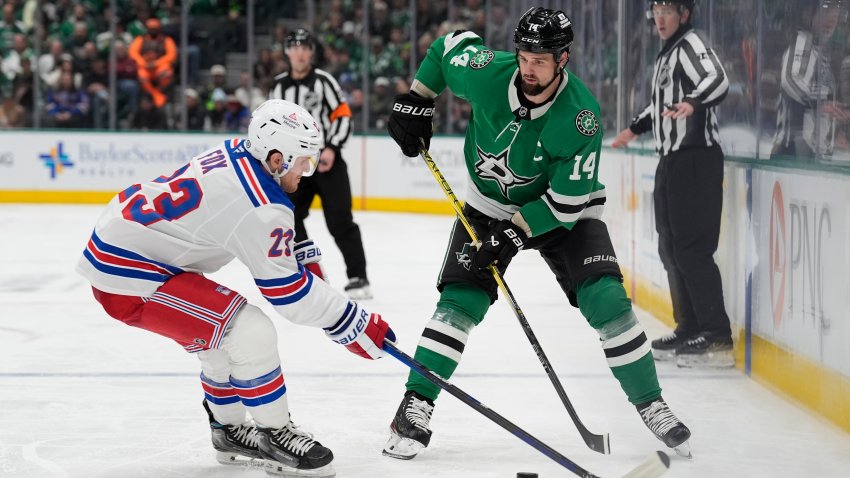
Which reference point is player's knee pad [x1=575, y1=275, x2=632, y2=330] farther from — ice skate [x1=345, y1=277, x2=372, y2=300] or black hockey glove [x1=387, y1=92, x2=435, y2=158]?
ice skate [x1=345, y1=277, x2=372, y2=300]

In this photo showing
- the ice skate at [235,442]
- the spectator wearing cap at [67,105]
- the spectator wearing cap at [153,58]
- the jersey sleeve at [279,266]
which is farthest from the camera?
the spectator wearing cap at [153,58]

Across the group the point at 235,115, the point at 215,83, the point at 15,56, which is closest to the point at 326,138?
the point at 235,115

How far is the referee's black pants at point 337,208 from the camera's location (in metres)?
5.31

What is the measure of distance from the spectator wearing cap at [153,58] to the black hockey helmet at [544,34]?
26.9 ft

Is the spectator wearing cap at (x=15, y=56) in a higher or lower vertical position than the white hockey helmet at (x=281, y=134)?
higher

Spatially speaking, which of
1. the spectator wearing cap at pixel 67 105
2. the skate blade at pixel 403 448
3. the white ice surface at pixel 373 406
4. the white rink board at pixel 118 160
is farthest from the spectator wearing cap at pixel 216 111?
the skate blade at pixel 403 448

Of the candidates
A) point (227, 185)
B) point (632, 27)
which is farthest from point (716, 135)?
point (227, 185)

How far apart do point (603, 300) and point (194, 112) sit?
8119 millimetres

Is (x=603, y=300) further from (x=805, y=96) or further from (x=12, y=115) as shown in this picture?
(x=12, y=115)

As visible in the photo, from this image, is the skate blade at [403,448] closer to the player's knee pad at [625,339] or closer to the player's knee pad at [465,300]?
the player's knee pad at [465,300]

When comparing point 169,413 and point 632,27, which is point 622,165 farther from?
point 169,413

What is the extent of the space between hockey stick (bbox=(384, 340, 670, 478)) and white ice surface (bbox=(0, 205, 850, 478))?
5.8 inches

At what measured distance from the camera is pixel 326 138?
535cm

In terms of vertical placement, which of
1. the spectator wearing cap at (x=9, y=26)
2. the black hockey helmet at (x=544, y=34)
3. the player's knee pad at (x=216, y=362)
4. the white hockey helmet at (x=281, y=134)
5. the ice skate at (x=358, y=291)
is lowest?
the ice skate at (x=358, y=291)
